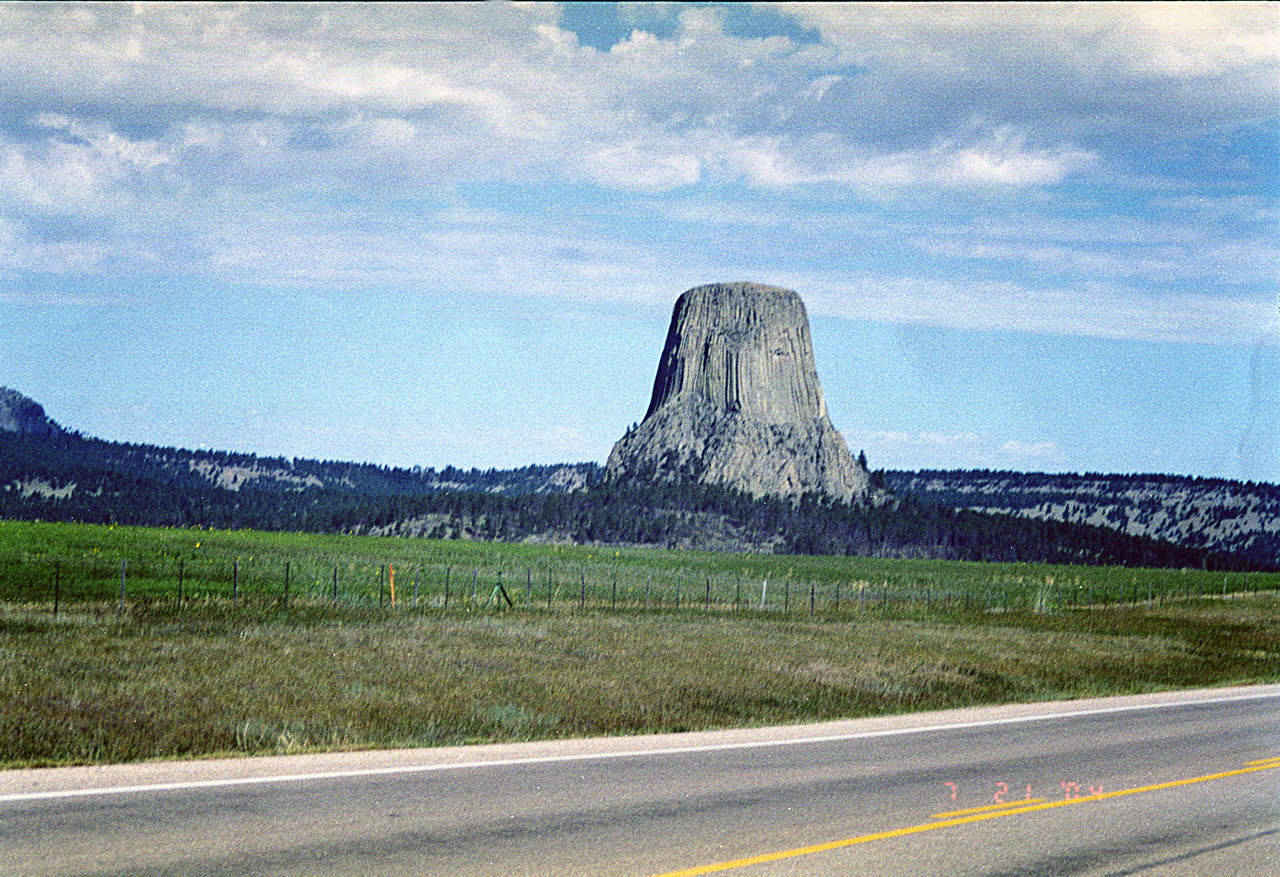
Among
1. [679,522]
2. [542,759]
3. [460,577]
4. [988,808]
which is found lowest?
[460,577]

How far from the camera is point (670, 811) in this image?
39.3ft

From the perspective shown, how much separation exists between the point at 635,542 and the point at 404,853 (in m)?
159

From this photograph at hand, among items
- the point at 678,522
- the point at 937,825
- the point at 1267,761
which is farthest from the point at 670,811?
the point at 678,522

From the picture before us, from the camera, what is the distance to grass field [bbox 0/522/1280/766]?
55.4ft

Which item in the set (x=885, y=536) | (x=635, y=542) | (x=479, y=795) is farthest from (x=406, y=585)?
(x=885, y=536)

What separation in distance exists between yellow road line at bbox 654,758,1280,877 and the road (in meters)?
0.03

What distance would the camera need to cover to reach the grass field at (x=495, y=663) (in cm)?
1688

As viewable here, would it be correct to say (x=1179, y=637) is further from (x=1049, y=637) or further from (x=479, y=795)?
→ (x=479, y=795)

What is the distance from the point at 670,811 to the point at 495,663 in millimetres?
13213

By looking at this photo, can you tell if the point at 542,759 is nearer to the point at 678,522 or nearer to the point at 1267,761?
the point at 1267,761

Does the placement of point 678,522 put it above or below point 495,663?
above

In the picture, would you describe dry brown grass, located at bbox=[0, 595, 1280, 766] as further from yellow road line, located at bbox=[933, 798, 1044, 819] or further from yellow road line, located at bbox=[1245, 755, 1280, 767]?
yellow road line, located at bbox=[1245, 755, 1280, 767]

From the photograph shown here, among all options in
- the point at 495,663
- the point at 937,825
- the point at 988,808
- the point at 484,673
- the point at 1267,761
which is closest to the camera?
the point at 937,825

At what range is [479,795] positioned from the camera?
12539 millimetres
